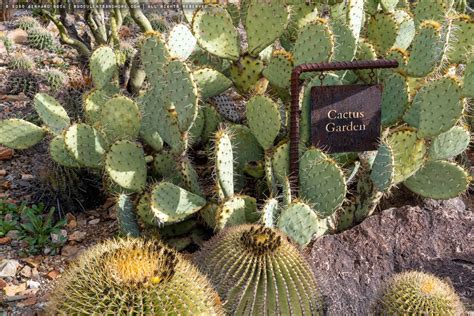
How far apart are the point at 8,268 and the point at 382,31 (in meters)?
3.08

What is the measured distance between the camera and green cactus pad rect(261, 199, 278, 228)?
2.97 meters

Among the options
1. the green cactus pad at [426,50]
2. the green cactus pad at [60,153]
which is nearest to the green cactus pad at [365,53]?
the green cactus pad at [426,50]

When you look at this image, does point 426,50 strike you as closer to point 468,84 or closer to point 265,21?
point 468,84

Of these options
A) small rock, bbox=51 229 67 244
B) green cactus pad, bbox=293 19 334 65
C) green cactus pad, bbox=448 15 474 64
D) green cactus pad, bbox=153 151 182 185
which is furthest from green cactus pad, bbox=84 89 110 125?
green cactus pad, bbox=448 15 474 64

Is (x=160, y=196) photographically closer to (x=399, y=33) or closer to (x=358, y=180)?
(x=358, y=180)

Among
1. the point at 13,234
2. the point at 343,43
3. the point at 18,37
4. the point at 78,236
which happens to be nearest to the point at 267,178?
the point at 343,43

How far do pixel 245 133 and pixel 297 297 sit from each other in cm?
143

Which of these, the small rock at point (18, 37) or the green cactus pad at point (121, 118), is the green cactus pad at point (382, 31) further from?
the small rock at point (18, 37)

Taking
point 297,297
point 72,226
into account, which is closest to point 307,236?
point 297,297

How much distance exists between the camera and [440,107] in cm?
328

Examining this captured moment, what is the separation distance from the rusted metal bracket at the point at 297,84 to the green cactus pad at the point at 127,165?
35.3 inches

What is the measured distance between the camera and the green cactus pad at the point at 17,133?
3885 millimetres

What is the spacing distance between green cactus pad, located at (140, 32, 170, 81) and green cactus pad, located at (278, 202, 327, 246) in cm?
112

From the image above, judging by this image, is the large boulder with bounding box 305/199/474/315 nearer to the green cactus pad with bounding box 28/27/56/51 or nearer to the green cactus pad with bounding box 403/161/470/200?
Answer: the green cactus pad with bounding box 403/161/470/200
